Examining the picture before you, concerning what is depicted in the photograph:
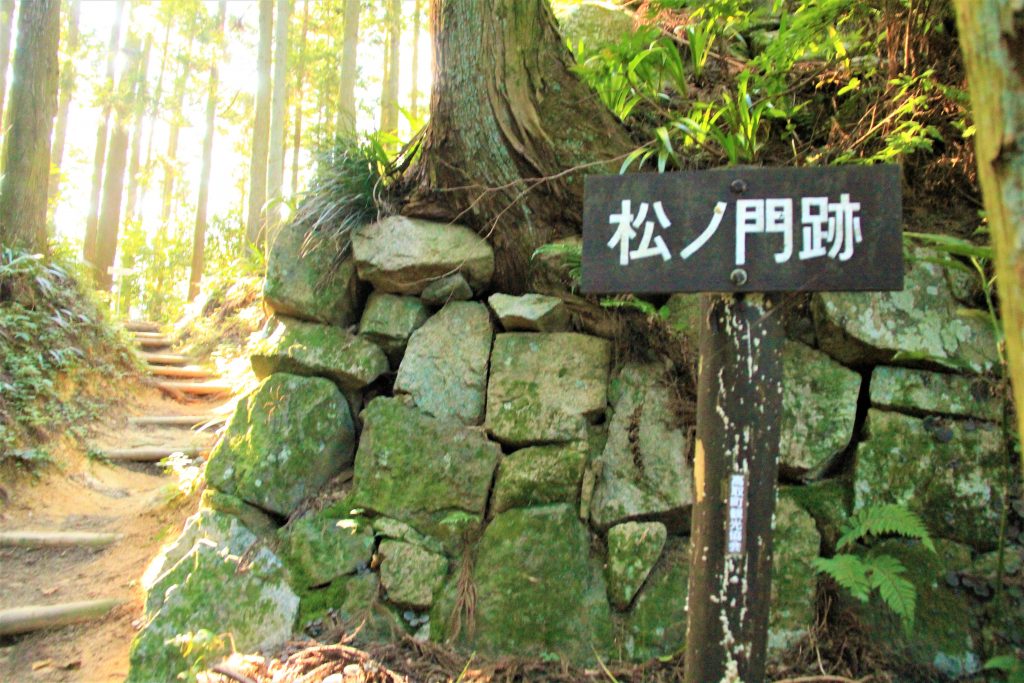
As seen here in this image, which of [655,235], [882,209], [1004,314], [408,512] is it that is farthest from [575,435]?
[1004,314]

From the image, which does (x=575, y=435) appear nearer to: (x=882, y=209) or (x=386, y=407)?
(x=386, y=407)

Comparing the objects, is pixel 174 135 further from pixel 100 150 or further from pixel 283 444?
pixel 283 444

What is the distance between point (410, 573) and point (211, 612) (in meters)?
1.01

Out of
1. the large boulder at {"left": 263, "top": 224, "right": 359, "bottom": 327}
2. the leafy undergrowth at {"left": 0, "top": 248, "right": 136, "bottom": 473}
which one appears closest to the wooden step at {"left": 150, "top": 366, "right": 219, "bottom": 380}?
the leafy undergrowth at {"left": 0, "top": 248, "right": 136, "bottom": 473}

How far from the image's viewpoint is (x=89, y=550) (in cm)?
502

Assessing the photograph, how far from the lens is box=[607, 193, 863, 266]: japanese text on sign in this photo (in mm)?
2191

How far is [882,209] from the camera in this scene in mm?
2189

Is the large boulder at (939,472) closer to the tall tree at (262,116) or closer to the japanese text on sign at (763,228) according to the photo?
the japanese text on sign at (763,228)

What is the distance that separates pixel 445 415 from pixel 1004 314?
3.12 metres

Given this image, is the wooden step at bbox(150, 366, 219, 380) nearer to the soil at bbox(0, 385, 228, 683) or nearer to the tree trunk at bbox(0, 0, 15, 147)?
the soil at bbox(0, 385, 228, 683)

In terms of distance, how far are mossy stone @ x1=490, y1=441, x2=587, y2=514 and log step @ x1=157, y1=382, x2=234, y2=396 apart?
17.0 feet

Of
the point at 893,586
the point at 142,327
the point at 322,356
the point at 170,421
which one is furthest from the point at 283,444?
the point at 142,327

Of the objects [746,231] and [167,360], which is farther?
[167,360]

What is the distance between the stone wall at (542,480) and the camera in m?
3.53
